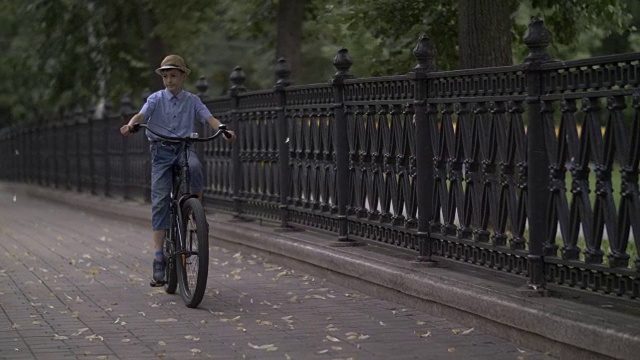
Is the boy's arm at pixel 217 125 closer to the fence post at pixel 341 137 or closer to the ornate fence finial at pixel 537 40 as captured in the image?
the fence post at pixel 341 137

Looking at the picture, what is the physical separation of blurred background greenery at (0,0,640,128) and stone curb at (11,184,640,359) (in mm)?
2530

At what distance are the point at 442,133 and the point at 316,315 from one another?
1.49 metres

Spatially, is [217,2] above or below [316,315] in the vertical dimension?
above

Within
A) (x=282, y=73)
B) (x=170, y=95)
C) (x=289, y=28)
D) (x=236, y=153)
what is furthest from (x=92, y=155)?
(x=170, y=95)

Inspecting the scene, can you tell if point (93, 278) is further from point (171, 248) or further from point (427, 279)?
point (427, 279)

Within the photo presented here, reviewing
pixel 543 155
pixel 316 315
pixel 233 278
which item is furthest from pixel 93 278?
pixel 543 155

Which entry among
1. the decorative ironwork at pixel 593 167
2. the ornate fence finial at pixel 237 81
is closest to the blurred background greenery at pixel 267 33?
the ornate fence finial at pixel 237 81

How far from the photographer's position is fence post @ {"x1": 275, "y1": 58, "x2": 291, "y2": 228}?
13.6 m

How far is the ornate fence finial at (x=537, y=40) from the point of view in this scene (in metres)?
8.19

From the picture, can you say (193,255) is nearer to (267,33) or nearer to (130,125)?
(130,125)

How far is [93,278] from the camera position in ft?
39.7

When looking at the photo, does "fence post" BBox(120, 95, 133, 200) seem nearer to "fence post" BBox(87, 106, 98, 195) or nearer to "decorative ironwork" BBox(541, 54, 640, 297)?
"fence post" BBox(87, 106, 98, 195)

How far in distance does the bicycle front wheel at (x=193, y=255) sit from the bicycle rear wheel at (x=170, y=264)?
0.41 ft

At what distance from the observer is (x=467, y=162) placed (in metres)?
9.40
